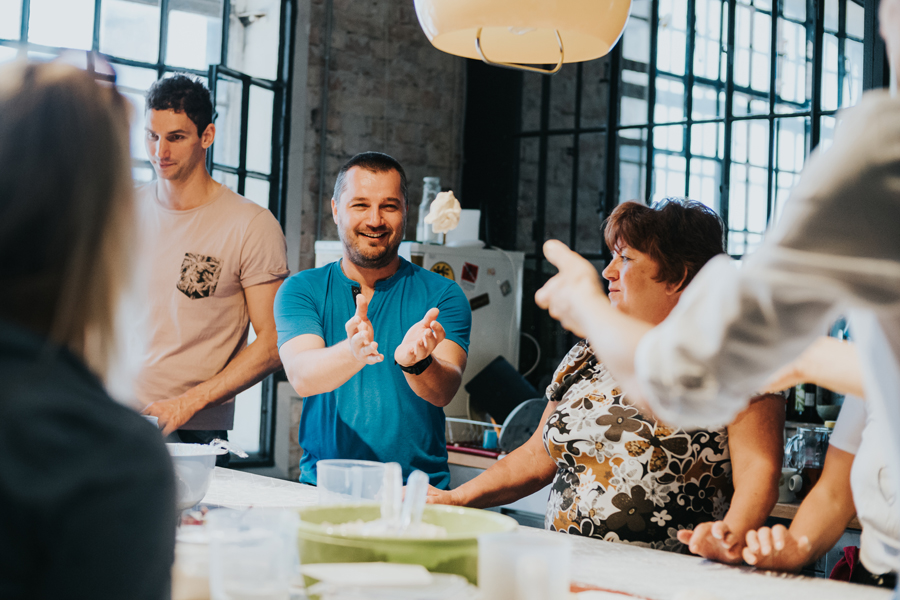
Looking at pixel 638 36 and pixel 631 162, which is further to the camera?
pixel 638 36

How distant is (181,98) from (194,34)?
1.88 meters

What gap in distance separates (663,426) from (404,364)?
0.56 meters

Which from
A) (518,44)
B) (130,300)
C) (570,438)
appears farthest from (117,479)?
(570,438)

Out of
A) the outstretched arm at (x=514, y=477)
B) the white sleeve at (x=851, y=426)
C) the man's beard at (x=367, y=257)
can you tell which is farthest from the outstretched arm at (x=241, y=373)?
the white sleeve at (x=851, y=426)

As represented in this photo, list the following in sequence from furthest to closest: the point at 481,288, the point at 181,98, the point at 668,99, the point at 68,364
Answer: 1. the point at 668,99
2. the point at 481,288
3. the point at 181,98
4. the point at 68,364

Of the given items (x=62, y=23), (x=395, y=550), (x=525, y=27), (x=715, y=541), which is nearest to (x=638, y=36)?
(x=62, y=23)

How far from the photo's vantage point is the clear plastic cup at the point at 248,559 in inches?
35.6

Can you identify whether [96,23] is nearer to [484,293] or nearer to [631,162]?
[484,293]

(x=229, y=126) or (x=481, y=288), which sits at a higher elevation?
(x=229, y=126)

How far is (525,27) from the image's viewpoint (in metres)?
1.28

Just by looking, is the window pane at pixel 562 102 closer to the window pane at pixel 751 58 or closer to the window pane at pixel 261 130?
the window pane at pixel 751 58

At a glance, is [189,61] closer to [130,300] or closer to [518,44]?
[518,44]

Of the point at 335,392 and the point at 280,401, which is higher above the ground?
the point at 335,392

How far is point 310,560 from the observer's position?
99 cm
